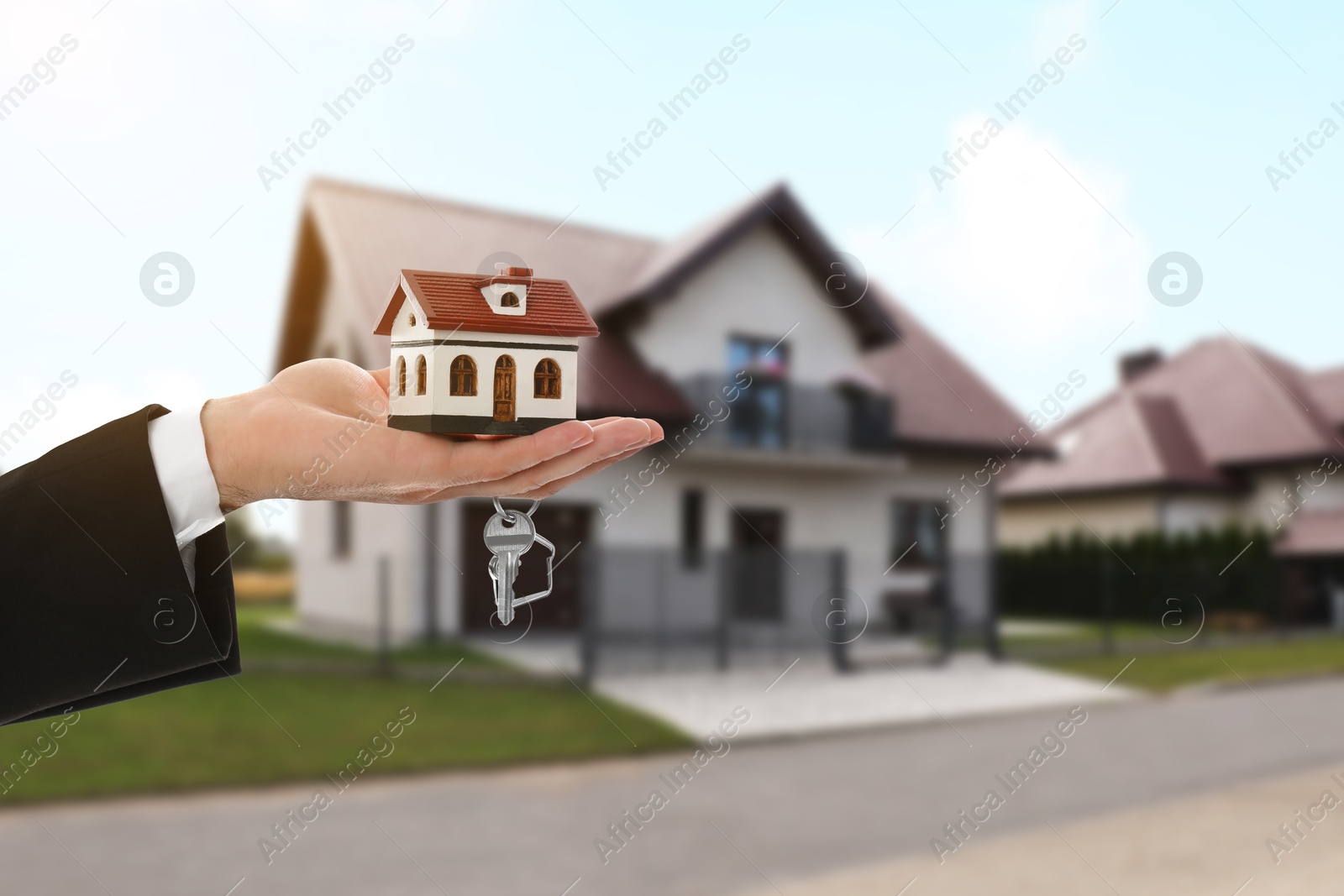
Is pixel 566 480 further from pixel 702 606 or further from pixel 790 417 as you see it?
pixel 790 417

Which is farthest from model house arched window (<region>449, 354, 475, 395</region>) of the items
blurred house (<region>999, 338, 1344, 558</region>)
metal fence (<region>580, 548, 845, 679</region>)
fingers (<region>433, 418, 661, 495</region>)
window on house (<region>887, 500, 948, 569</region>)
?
blurred house (<region>999, 338, 1344, 558</region>)

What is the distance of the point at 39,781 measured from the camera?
6.74m

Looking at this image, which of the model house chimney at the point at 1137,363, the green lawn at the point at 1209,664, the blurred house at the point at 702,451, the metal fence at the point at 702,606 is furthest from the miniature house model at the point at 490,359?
the model house chimney at the point at 1137,363

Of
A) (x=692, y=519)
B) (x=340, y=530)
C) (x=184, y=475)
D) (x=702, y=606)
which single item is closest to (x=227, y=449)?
(x=184, y=475)

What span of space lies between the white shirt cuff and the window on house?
53.2 feet

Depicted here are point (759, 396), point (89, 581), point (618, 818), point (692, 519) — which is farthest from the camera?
point (759, 396)

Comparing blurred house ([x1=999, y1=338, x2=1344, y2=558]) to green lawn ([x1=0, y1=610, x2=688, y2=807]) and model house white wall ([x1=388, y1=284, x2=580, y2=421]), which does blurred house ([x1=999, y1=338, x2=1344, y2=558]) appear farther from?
model house white wall ([x1=388, y1=284, x2=580, y2=421])

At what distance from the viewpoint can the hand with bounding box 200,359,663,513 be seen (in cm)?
126

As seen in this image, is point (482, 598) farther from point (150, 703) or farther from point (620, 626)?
point (150, 703)

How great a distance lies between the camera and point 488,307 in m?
1.35

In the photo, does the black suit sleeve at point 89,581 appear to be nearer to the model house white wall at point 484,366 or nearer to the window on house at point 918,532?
the model house white wall at point 484,366

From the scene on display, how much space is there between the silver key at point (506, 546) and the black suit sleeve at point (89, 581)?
1.13 feet

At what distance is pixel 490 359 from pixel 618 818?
5.81 metres

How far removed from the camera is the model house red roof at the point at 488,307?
1312 millimetres
